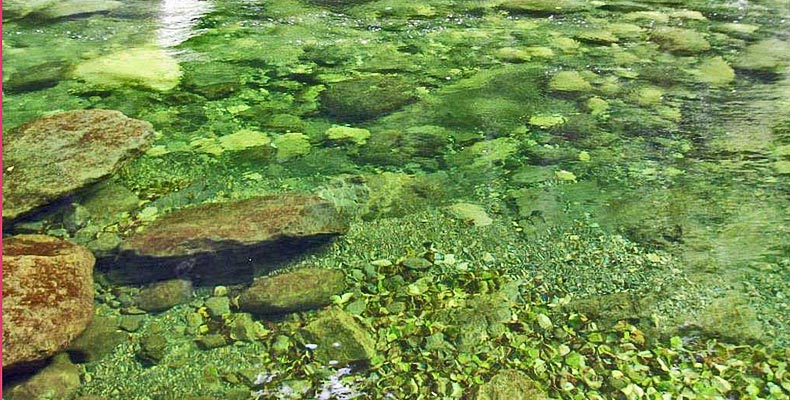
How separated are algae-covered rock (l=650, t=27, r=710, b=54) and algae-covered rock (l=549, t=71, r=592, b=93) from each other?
0.74 metres

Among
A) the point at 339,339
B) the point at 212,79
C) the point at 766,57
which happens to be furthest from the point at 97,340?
the point at 766,57

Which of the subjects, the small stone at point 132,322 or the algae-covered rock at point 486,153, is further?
the algae-covered rock at point 486,153

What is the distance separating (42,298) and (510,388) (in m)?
1.38

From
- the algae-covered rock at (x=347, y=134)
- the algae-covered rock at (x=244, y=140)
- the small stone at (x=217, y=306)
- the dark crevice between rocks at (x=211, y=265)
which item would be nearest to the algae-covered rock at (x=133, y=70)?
the algae-covered rock at (x=244, y=140)

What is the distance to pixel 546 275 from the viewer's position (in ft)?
8.11

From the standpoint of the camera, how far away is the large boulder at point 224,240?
2.47 metres

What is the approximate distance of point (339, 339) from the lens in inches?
84.1

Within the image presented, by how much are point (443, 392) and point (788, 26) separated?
399 cm

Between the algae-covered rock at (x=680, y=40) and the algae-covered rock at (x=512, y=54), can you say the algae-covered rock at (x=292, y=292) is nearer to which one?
the algae-covered rock at (x=512, y=54)

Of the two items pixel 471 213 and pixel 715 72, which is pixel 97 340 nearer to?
pixel 471 213

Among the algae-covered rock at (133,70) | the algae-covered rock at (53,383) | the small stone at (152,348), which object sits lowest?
the algae-covered rock at (53,383)

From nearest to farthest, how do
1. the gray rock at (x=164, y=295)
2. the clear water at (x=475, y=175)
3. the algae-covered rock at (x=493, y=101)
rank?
the clear water at (x=475, y=175) → the gray rock at (x=164, y=295) → the algae-covered rock at (x=493, y=101)

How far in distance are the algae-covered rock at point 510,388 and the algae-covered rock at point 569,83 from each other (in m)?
2.14

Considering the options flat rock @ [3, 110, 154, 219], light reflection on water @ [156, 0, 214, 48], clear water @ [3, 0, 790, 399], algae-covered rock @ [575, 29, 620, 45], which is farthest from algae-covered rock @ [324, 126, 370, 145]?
algae-covered rock @ [575, 29, 620, 45]
